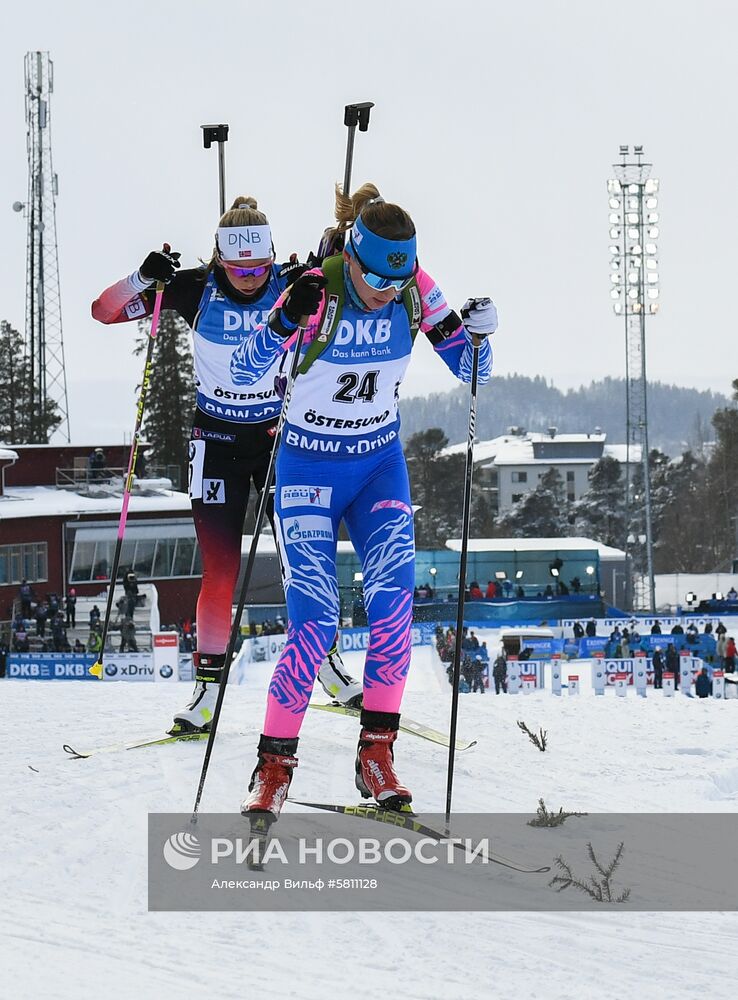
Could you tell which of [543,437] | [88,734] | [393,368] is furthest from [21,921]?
[543,437]

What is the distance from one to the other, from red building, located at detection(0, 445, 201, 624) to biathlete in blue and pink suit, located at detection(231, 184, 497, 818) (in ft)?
94.0

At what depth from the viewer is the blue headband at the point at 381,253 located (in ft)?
16.6

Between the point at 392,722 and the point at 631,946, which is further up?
the point at 392,722

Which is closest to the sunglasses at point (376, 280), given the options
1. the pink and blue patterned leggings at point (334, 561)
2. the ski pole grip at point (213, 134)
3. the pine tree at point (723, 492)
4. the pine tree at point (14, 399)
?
the pink and blue patterned leggings at point (334, 561)

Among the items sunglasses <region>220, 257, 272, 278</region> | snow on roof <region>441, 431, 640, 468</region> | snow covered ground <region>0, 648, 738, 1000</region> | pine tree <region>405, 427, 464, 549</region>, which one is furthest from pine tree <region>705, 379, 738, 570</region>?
sunglasses <region>220, 257, 272, 278</region>

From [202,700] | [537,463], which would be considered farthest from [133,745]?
[537,463]

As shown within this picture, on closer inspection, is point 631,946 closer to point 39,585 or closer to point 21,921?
point 21,921

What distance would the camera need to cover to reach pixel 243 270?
638 centimetres

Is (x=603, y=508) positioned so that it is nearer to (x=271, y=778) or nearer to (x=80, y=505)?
(x=80, y=505)

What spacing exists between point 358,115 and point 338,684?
3372 mm

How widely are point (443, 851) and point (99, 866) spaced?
1.27m

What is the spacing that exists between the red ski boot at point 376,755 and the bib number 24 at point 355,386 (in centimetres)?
131

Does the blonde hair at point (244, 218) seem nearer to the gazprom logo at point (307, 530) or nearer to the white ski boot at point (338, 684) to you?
the gazprom logo at point (307, 530)

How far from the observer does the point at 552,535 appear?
75.3 metres
